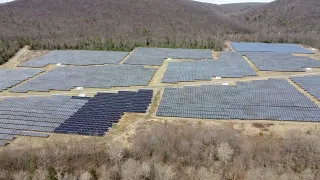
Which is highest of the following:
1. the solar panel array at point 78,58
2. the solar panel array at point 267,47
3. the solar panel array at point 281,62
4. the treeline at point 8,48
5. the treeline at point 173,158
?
the treeline at point 8,48

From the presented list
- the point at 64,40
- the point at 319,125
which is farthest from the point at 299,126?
the point at 64,40

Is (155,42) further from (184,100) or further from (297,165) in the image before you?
(297,165)

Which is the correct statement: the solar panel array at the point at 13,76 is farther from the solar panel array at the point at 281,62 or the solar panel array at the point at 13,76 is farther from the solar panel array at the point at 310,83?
the solar panel array at the point at 310,83

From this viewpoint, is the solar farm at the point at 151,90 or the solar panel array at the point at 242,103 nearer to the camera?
the solar farm at the point at 151,90

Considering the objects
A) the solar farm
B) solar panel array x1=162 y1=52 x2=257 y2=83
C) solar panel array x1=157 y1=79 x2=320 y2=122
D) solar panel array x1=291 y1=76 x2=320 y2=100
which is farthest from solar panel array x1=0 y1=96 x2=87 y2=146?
solar panel array x1=291 y1=76 x2=320 y2=100

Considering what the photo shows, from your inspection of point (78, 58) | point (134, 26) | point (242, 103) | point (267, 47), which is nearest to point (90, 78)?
point (78, 58)

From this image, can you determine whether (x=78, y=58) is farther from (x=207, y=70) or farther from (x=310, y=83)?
(x=310, y=83)

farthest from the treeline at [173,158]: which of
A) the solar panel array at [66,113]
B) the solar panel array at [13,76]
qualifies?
the solar panel array at [13,76]
